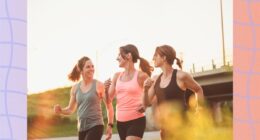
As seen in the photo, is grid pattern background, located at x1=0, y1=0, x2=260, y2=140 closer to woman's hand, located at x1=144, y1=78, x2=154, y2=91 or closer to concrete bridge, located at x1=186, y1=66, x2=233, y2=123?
woman's hand, located at x1=144, y1=78, x2=154, y2=91

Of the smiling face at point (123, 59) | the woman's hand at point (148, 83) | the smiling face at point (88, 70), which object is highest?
the smiling face at point (123, 59)

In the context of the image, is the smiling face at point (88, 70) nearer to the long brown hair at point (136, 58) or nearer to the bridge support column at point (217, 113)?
the long brown hair at point (136, 58)

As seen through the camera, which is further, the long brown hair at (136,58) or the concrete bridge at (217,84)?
the concrete bridge at (217,84)

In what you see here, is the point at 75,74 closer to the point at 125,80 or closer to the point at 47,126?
the point at 125,80

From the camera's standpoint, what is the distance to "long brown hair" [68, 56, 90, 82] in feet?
9.29

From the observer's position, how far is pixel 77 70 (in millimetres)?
2871

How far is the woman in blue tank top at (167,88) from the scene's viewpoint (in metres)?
2.30

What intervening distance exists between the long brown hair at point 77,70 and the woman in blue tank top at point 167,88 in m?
0.47

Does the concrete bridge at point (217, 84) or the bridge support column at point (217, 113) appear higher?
the concrete bridge at point (217, 84)
